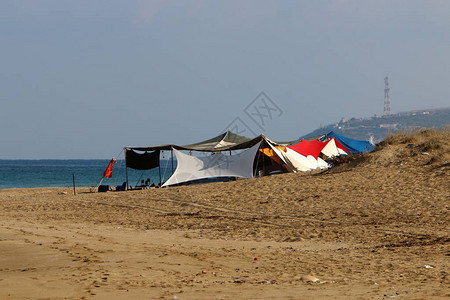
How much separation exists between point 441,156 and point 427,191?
147 inches

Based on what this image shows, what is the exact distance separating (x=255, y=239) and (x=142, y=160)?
1575cm

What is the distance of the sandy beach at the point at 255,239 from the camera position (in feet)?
19.5

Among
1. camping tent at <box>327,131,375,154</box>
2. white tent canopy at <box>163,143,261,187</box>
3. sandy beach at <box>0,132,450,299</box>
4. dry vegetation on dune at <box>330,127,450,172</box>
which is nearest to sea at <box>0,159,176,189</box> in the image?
white tent canopy at <box>163,143,261,187</box>

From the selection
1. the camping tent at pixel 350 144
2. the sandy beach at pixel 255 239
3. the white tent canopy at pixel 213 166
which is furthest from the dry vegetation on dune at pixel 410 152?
the camping tent at pixel 350 144

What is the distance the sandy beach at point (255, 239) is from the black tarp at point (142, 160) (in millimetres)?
5887

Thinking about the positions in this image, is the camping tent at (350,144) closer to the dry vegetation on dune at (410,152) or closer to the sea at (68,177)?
the dry vegetation on dune at (410,152)

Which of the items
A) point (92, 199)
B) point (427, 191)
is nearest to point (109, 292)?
point (427, 191)

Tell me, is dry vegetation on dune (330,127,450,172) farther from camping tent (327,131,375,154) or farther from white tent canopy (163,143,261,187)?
camping tent (327,131,375,154)

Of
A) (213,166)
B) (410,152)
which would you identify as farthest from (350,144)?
(410,152)

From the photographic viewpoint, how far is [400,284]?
19.6ft

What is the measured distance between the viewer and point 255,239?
392 inches

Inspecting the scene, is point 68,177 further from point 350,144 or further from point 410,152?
point 410,152

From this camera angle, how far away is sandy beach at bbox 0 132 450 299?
595 cm

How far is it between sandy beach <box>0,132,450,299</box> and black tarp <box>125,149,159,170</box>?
5.89 meters
